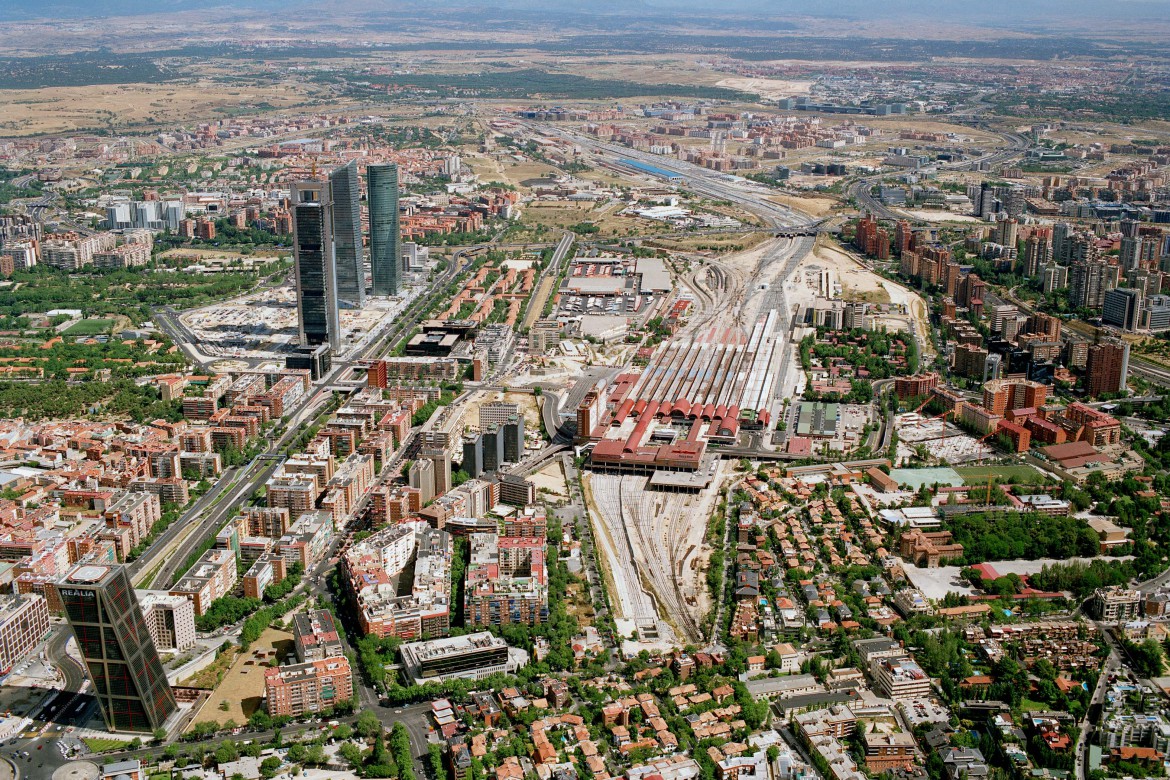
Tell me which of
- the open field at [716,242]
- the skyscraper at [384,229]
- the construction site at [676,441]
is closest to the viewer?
the construction site at [676,441]

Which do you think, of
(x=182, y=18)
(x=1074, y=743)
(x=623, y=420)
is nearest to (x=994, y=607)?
(x=1074, y=743)

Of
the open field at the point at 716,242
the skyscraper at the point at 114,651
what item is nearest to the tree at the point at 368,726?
the skyscraper at the point at 114,651

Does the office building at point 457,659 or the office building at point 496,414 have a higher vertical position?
the office building at point 496,414

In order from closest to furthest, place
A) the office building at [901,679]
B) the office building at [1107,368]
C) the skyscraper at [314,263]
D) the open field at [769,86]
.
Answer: the office building at [901,679] → the office building at [1107,368] → the skyscraper at [314,263] → the open field at [769,86]

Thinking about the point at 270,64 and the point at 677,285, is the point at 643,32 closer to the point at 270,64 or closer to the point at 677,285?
the point at 270,64

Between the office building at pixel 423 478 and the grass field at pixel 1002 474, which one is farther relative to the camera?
the grass field at pixel 1002 474

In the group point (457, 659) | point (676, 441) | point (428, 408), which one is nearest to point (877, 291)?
point (676, 441)

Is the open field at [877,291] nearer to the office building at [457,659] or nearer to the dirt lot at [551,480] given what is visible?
the dirt lot at [551,480]
